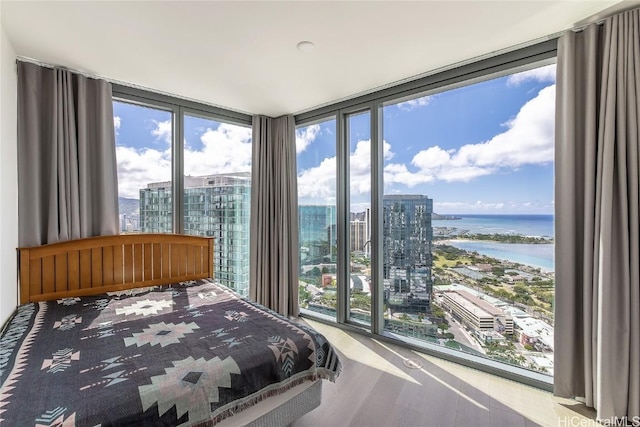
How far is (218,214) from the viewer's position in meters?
3.47

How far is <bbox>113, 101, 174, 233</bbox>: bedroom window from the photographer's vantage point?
9.23 feet

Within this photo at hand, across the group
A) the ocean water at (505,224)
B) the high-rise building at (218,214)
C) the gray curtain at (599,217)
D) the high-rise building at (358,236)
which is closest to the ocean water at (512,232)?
the ocean water at (505,224)

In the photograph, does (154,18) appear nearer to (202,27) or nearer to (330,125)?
(202,27)

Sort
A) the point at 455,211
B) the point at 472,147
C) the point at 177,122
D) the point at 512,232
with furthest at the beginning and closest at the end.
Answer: the point at 177,122 → the point at 455,211 → the point at 472,147 → the point at 512,232

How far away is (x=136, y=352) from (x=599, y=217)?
8.80 ft

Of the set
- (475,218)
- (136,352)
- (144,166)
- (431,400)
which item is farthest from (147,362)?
(475,218)

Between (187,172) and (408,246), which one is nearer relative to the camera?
(408,246)

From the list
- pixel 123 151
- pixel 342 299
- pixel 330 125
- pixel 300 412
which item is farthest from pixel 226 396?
pixel 330 125

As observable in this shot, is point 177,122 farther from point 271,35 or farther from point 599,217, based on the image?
point 599,217

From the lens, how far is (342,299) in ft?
10.7

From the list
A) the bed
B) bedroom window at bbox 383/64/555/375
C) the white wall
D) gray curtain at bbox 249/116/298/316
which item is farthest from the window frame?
bedroom window at bbox 383/64/555/375

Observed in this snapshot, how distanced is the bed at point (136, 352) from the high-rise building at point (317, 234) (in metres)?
1.29

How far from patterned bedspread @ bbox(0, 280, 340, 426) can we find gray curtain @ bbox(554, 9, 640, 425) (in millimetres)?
1578

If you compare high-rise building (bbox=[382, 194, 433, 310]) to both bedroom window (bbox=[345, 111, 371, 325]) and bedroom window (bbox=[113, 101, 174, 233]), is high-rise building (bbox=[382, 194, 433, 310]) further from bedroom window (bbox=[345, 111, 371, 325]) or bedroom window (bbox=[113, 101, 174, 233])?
bedroom window (bbox=[113, 101, 174, 233])
